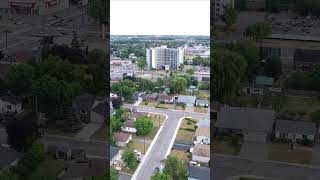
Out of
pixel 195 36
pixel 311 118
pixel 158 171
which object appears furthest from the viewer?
pixel 158 171

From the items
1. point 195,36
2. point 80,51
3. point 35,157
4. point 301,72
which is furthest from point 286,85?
point 35,157

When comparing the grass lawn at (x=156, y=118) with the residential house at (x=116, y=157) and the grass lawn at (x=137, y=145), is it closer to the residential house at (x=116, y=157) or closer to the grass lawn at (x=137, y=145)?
the grass lawn at (x=137, y=145)

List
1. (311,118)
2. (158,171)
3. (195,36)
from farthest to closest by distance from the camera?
(158,171)
(195,36)
(311,118)

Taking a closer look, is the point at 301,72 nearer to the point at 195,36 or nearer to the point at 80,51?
the point at 195,36

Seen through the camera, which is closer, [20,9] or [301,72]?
[301,72]

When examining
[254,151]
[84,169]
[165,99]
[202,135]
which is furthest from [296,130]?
[84,169]

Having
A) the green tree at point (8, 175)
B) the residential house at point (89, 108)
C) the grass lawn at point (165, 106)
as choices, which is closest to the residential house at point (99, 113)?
the residential house at point (89, 108)

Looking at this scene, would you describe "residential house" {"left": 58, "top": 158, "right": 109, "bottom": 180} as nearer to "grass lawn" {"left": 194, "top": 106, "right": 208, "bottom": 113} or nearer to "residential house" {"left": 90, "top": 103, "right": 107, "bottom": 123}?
"residential house" {"left": 90, "top": 103, "right": 107, "bottom": 123}

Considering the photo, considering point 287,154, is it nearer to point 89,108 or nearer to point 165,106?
point 165,106
